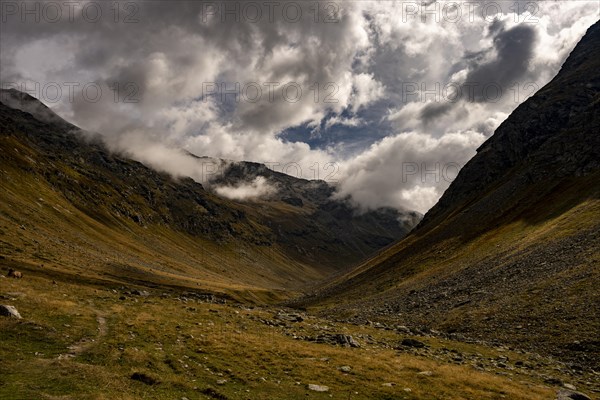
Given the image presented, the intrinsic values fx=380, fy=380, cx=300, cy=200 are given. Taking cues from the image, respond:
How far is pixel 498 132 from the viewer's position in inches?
7820

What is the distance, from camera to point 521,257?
222ft

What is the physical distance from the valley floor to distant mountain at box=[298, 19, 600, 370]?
782 cm

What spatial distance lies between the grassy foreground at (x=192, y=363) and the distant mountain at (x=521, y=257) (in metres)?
9.64

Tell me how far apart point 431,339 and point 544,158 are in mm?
115547

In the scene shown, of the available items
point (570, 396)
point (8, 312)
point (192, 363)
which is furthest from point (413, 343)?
point (8, 312)

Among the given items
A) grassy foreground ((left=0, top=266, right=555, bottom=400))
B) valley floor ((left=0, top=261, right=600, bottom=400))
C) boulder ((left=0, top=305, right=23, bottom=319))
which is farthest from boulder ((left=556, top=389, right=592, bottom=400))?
boulder ((left=0, top=305, right=23, bottom=319))

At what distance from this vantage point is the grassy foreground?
64.8 feet

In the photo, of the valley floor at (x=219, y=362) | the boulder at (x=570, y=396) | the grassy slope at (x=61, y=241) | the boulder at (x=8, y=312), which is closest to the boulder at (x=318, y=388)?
the valley floor at (x=219, y=362)

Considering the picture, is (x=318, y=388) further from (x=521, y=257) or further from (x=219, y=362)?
(x=521, y=257)

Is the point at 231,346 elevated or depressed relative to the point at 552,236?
depressed

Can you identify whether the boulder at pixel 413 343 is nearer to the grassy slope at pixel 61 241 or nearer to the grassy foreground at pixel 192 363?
the grassy foreground at pixel 192 363

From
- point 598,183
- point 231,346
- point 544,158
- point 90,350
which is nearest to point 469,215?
point 544,158

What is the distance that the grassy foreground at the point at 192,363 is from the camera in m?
19.8

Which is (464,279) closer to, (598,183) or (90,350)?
(598,183)
